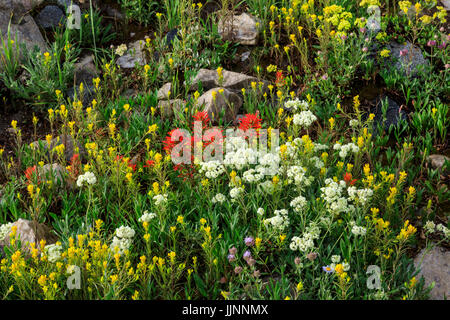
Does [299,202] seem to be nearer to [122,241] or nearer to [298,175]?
[298,175]

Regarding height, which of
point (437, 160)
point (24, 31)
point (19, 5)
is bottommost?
point (437, 160)

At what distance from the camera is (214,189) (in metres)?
4.61

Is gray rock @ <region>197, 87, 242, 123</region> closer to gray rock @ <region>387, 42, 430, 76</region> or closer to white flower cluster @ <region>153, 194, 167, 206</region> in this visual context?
white flower cluster @ <region>153, 194, 167, 206</region>

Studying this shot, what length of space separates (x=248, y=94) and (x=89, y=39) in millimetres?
2373

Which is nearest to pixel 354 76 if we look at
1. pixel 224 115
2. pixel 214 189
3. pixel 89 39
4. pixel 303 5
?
pixel 303 5

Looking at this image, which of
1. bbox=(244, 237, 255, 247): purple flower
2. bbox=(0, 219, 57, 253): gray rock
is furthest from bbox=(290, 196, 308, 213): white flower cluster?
bbox=(0, 219, 57, 253): gray rock

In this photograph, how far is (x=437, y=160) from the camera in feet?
16.1

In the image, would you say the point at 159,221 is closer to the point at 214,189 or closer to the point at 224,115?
the point at 214,189

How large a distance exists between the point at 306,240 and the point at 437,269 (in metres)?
1.18

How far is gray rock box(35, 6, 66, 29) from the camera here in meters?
6.80

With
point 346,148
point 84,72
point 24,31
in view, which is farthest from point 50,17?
point 346,148

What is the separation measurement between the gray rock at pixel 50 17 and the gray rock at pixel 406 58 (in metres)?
4.32
